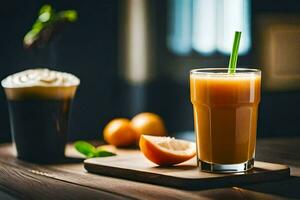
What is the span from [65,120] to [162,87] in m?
2.68

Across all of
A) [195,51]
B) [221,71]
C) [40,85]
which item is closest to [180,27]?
[195,51]

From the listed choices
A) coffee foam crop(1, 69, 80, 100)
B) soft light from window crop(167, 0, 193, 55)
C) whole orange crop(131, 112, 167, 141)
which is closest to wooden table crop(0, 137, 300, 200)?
coffee foam crop(1, 69, 80, 100)

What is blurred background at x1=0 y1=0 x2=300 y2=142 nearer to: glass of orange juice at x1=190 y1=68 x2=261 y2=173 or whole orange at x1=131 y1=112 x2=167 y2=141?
whole orange at x1=131 y1=112 x2=167 y2=141

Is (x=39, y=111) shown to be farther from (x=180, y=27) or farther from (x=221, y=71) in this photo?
(x=180, y=27)

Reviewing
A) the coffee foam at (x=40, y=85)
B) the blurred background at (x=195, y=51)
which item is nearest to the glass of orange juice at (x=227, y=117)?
the coffee foam at (x=40, y=85)

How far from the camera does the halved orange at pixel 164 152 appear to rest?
135 cm

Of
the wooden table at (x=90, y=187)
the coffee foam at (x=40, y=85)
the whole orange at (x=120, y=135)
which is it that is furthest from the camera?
the whole orange at (x=120, y=135)

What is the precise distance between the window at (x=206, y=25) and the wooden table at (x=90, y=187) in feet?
9.56

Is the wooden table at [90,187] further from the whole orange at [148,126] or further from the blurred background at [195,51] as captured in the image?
the blurred background at [195,51]

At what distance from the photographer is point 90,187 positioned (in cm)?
123

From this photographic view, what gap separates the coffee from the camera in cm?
158

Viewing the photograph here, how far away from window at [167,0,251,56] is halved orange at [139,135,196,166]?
294 cm

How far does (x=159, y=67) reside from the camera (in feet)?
14.1

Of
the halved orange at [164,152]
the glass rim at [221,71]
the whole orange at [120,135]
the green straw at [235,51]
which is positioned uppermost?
the green straw at [235,51]
